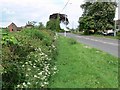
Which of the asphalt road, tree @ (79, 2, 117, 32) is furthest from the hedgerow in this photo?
tree @ (79, 2, 117, 32)

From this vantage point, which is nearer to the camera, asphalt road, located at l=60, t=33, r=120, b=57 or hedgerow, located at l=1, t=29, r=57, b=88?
hedgerow, located at l=1, t=29, r=57, b=88

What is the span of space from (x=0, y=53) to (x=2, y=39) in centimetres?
188

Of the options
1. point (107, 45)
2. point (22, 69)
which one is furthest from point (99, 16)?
point (22, 69)

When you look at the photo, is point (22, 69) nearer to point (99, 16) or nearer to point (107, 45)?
point (107, 45)

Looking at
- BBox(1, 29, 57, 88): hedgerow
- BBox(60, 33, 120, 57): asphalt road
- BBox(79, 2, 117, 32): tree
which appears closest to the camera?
→ BBox(1, 29, 57, 88): hedgerow

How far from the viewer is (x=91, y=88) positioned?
837cm

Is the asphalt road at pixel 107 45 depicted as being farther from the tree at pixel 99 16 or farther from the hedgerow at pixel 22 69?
the tree at pixel 99 16

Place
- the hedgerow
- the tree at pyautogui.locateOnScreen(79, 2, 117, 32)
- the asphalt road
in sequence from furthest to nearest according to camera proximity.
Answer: the tree at pyautogui.locateOnScreen(79, 2, 117, 32), the asphalt road, the hedgerow

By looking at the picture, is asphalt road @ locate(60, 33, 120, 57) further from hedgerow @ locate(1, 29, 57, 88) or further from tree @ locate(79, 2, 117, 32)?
tree @ locate(79, 2, 117, 32)

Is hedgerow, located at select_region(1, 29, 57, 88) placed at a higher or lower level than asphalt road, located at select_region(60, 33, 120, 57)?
higher

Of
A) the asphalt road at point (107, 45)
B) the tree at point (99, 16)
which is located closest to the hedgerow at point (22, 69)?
the asphalt road at point (107, 45)

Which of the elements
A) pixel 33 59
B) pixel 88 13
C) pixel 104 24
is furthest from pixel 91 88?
pixel 88 13

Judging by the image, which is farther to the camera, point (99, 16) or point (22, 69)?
point (99, 16)

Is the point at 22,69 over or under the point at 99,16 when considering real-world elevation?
under
